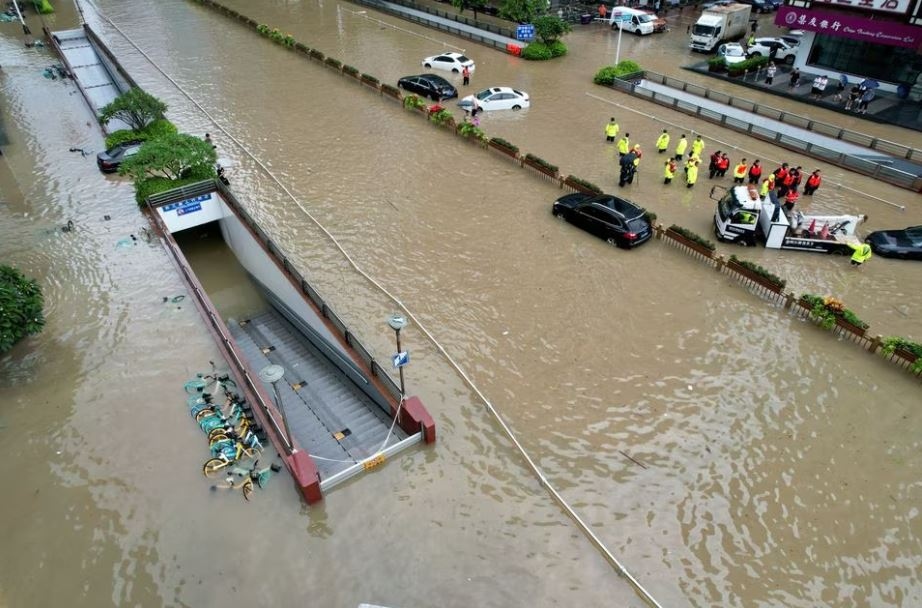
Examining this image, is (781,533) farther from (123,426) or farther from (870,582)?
(123,426)

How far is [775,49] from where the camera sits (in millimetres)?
36094

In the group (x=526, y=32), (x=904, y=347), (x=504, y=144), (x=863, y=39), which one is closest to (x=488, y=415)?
(x=904, y=347)

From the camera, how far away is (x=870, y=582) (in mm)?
10711

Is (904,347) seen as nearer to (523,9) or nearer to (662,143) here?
(662,143)

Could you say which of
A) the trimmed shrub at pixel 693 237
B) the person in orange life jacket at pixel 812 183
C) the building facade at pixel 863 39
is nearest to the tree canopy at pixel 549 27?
the building facade at pixel 863 39

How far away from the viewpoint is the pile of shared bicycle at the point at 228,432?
12.2 m

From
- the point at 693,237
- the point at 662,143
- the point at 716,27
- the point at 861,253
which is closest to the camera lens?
the point at 861,253

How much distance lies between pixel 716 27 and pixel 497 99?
61.4 ft

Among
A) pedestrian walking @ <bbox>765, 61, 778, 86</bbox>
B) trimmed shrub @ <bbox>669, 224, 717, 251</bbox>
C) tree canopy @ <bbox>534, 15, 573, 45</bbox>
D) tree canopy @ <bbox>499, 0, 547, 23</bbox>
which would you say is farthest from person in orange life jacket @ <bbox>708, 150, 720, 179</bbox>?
tree canopy @ <bbox>499, 0, 547, 23</bbox>

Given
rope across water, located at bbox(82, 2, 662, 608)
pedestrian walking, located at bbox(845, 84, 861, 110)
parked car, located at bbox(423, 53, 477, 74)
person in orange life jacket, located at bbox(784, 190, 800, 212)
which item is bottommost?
rope across water, located at bbox(82, 2, 662, 608)

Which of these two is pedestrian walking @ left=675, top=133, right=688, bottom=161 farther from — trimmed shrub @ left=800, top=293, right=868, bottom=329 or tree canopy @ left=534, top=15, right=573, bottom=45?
tree canopy @ left=534, top=15, right=573, bottom=45

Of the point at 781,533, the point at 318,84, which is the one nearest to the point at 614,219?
the point at 781,533

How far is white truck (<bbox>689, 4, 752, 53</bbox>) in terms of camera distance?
3809cm

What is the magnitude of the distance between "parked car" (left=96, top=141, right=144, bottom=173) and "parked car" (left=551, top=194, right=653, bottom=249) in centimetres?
1795
